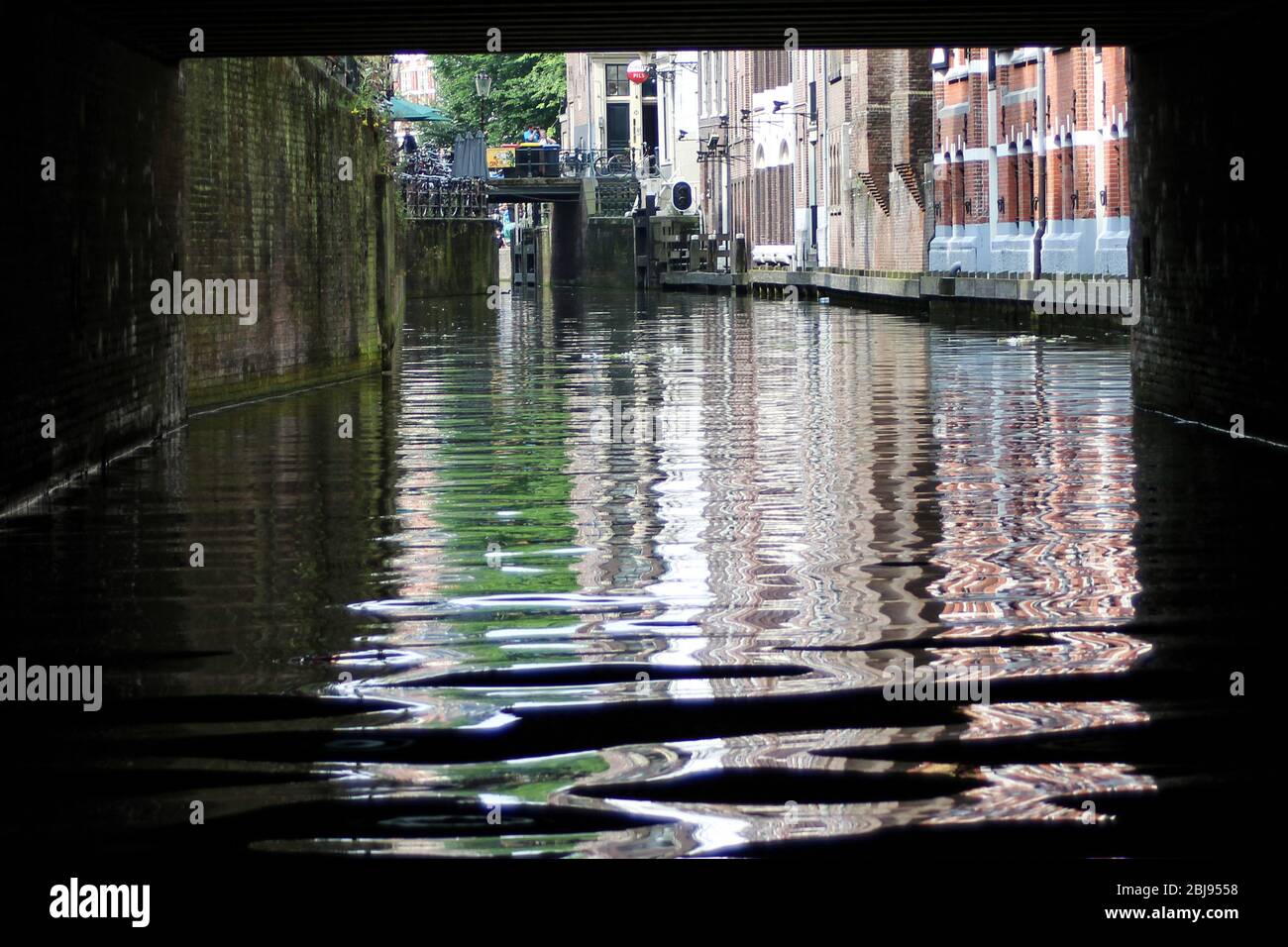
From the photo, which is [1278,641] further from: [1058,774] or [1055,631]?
[1058,774]

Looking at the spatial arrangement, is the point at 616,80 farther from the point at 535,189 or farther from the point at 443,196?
the point at 443,196

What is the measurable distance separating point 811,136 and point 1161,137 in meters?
53.2

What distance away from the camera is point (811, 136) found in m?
71.7

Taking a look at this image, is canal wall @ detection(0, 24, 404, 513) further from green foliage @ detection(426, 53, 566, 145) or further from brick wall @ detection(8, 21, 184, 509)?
green foliage @ detection(426, 53, 566, 145)

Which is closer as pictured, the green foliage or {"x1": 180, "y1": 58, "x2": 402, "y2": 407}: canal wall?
{"x1": 180, "y1": 58, "x2": 402, "y2": 407}: canal wall

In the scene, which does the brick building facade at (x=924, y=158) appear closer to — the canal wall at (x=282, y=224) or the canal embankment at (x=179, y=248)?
the canal wall at (x=282, y=224)

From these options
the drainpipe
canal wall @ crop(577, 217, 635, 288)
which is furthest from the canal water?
canal wall @ crop(577, 217, 635, 288)

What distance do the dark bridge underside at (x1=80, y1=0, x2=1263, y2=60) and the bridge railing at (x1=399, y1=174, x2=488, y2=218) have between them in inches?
1622

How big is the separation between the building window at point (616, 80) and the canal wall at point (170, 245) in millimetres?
83589

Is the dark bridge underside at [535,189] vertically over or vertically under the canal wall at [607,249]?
over

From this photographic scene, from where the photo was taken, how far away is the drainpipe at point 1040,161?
44.9 metres

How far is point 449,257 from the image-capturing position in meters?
65.1

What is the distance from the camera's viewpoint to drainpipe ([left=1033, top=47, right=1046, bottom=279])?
44938 millimetres

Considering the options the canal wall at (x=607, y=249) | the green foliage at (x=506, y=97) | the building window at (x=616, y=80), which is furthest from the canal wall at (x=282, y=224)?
the building window at (x=616, y=80)
